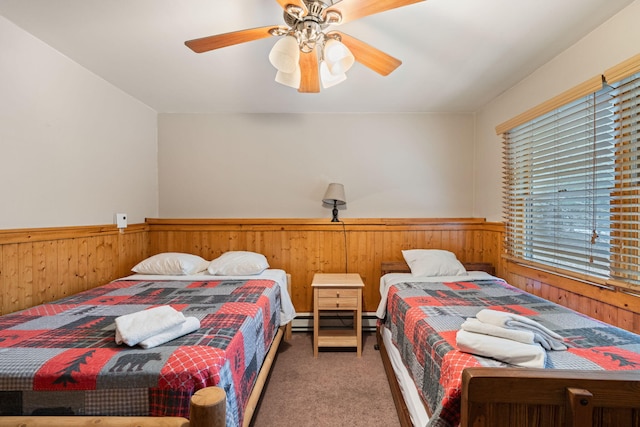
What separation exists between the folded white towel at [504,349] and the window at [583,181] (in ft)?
2.88

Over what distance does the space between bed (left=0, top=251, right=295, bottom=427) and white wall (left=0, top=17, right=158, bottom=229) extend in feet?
2.28

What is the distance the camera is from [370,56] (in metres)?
1.60

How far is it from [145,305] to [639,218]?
2694mm

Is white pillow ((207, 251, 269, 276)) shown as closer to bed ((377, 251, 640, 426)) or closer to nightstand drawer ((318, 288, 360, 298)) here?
nightstand drawer ((318, 288, 360, 298))

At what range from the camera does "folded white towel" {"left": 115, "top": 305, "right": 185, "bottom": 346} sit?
125cm

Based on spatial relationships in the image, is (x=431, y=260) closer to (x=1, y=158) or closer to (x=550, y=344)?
(x=550, y=344)

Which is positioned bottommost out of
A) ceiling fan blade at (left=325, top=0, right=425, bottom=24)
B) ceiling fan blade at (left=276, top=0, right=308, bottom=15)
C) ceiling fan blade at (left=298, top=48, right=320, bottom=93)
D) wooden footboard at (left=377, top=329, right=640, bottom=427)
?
wooden footboard at (left=377, top=329, right=640, bottom=427)

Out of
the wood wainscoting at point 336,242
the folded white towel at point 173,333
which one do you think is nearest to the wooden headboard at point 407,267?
the wood wainscoting at point 336,242

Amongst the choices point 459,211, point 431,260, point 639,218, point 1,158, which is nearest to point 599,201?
point 639,218

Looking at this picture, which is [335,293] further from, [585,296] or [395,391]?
[585,296]

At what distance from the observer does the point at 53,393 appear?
41.8 inches

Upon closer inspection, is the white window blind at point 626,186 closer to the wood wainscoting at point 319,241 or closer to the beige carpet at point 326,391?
the wood wainscoting at point 319,241

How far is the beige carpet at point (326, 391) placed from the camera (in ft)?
5.89

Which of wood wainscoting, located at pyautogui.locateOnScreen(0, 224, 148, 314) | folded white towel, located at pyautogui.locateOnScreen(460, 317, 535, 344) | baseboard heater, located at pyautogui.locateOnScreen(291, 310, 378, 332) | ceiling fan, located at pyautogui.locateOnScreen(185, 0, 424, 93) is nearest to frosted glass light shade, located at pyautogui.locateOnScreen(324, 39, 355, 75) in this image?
ceiling fan, located at pyautogui.locateOnScreen(185, 0, 424, 93)
